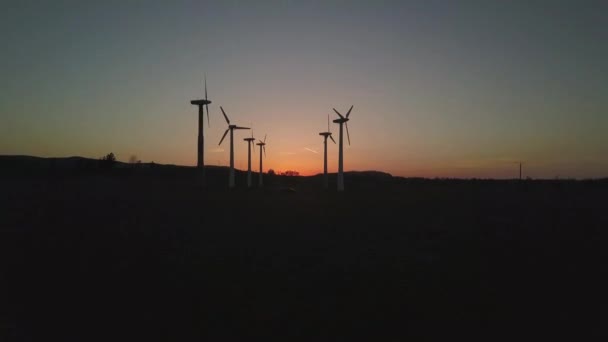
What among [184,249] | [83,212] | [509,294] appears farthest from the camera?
[83,212]

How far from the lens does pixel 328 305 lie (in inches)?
568

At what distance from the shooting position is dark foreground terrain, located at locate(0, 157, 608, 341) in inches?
506

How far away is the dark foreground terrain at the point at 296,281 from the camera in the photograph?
506 inches

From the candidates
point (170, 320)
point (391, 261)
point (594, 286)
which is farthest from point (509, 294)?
point (170, 320)

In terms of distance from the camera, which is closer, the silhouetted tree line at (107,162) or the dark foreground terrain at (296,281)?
the dark foreground terrain at (296,281)

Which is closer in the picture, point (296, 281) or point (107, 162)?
point (296, 281)

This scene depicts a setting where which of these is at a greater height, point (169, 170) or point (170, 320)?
point (169, 170)

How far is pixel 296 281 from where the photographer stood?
16.5 metres

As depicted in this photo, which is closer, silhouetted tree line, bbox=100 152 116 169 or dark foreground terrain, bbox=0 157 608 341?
dark foreground terrain, bbox=0 157 608 341

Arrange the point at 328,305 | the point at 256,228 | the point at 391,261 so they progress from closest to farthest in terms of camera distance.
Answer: the point at 328,305
the point at 391,261
the point at 256,228

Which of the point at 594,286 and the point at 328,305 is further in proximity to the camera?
the point at 594,286

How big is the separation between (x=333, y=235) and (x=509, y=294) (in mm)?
11554

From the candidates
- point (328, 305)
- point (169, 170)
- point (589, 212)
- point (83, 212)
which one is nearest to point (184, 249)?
point (328, 305)

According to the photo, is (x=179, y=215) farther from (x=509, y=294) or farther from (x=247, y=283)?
(x=509, y=294)
